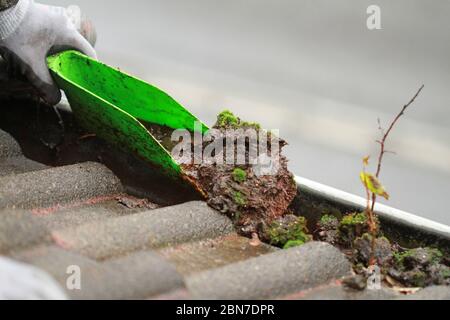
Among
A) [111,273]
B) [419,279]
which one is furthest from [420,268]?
[111,273]

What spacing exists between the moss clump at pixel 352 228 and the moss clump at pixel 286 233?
8 centimetres

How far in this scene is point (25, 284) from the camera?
3.82ft

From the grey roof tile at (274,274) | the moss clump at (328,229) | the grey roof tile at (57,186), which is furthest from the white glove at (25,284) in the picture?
the moss clump at (328,229)

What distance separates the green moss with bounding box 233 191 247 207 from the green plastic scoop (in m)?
0.16

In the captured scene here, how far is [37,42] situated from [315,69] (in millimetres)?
2177

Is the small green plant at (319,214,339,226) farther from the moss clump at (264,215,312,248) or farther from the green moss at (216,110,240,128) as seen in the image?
the green moss at (216,110,240,128)

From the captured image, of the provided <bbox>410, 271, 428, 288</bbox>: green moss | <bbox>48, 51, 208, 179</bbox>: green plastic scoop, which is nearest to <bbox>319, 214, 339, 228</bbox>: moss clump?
<bbox>410, 271, 428, 288</bbox>: green moss

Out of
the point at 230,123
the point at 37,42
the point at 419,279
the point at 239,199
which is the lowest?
the point at 419,279

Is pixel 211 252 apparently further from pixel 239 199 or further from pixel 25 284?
pixel 25 284

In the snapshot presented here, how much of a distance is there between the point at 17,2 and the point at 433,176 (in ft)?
6.95

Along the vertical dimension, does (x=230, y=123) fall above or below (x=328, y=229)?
above

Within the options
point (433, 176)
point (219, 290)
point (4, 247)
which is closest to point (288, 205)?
point (219, 290)

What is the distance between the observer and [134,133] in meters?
1.83

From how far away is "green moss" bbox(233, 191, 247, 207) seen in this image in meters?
1.71
